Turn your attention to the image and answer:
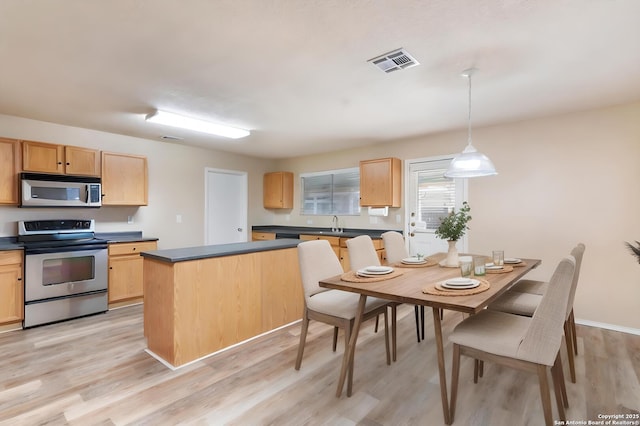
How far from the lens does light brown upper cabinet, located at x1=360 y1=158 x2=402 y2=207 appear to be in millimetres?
4719

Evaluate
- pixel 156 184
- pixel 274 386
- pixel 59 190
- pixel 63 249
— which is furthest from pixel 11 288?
pixel 274 386

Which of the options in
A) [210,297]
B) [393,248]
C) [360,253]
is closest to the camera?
[210,297]

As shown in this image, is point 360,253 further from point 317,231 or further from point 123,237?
point 123,237

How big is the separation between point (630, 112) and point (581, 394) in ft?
9.28

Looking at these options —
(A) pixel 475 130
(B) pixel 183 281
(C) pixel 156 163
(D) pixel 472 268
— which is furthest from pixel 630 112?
(C) pixel 156 163

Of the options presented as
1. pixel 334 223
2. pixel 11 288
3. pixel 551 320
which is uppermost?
pixel 334 223

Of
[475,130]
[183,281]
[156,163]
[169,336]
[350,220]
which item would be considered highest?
[475,130]

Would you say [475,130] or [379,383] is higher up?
[475,130]

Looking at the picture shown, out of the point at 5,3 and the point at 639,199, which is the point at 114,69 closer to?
the point at 5,3

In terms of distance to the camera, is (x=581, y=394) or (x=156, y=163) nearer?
(x=581, y=394)

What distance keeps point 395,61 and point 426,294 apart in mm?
1632

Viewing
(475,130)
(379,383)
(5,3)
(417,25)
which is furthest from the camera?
(475,130)

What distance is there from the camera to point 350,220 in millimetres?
5605

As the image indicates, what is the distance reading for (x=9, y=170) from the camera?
11.6ft
